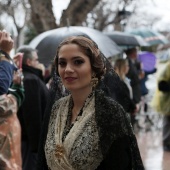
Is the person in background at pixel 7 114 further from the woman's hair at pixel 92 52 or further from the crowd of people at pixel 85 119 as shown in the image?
the woman's hair at pixel 92 52

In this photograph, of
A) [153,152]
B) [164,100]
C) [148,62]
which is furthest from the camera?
[148,62]

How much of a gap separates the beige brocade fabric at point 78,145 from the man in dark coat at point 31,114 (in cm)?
225

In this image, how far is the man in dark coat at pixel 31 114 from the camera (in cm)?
468

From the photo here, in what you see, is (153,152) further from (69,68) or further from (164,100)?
(69,68)

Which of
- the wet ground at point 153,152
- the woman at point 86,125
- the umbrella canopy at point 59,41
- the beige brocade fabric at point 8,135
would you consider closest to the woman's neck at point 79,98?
the woman at point 86,125

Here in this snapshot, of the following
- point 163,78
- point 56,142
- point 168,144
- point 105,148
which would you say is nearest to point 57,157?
point 56,142

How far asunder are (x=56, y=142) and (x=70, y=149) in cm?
11

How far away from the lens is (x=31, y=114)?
470 cm

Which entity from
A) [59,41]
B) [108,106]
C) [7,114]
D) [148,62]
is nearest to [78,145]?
[108,106]

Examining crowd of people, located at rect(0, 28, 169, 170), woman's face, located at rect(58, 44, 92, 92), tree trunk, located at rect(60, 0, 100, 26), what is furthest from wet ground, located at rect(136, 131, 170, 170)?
woman's face, located at rect(58, 44, 92, 92)

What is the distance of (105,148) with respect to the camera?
2.26 meters

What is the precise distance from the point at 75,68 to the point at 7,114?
1.51m

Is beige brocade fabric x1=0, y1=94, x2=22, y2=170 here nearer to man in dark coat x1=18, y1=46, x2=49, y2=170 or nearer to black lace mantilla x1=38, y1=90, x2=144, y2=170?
man in dark coat x1=18, y1=46, x2=49, y2=170

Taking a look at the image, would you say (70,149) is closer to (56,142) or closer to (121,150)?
(56,142)
